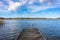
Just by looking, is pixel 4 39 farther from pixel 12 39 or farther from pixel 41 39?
pixel 41 39

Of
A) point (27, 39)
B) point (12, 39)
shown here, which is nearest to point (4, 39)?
point (12, 39)

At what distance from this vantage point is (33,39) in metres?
19.7

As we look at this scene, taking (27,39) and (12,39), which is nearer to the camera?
(27,39)

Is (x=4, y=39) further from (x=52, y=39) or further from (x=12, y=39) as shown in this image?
(x=52, y=39)

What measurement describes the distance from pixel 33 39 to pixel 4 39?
7033mm

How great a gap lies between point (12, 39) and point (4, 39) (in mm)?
1293

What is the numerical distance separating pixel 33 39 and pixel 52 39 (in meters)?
6.08

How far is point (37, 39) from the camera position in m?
19.4

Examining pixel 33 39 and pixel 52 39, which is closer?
pixel 33 39

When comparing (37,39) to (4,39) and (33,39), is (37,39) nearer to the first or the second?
(33,39)

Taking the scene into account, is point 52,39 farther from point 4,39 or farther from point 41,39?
point 4,39

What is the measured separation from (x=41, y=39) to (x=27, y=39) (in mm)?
1804

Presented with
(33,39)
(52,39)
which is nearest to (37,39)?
(33,39)

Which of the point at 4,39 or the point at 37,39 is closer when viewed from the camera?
the point at 37,39
